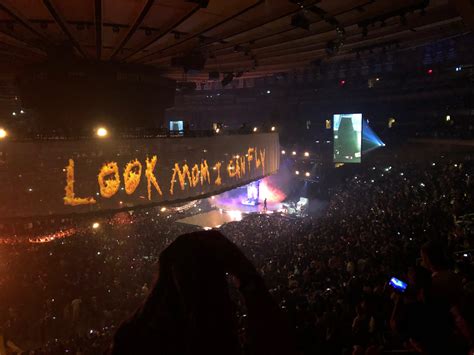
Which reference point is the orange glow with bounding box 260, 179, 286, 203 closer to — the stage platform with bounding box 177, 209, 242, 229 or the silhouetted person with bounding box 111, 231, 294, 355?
the stage platform with bounding box 177, 209, 242, 229

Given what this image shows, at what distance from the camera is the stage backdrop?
8477 mm

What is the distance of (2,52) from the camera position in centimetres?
952

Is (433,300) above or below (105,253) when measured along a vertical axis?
above

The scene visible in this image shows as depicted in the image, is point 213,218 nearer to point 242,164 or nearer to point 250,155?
point 250,155

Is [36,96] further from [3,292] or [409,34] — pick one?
[409,34]

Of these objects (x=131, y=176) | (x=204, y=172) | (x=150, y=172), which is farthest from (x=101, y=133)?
(x=204, y=172)

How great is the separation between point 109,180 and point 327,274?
20.7 ft

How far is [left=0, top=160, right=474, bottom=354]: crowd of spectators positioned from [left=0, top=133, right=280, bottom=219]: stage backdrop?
2.34m

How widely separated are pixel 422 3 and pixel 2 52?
9.70 meters

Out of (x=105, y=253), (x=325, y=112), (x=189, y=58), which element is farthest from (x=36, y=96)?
(x=325, y=112)

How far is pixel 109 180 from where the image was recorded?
9.57 meters

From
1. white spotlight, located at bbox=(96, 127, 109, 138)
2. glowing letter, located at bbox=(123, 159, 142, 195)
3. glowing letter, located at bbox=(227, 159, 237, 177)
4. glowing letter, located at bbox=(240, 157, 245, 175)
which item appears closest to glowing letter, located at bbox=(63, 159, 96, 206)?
white spotlight, located at bbox=(96, 127, 109, 138)

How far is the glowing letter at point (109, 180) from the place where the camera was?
944cm

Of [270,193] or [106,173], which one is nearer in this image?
[106,173]
